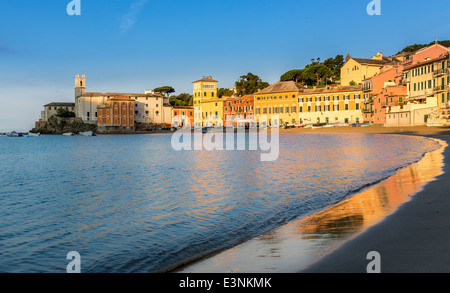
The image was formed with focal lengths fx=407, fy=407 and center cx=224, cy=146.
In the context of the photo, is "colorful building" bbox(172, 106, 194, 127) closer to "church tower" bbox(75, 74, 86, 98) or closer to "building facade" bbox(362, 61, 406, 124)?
"church tower" bbox(75, 74, 86, 98)

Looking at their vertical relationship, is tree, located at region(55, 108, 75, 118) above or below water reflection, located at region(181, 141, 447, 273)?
above

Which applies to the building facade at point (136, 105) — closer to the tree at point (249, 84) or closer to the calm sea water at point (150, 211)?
the tree at point (249, 84)

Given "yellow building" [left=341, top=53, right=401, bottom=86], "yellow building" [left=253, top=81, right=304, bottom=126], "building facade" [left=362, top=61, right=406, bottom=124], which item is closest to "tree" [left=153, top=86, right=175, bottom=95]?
"yellow building" [left=253, top=81, right=304, bottom=126]

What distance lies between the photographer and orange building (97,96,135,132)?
15738 centimetres

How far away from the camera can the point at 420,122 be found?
74062 mm

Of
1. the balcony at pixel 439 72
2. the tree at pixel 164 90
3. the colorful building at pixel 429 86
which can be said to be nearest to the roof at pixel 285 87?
the colorful building at pixel 429 86

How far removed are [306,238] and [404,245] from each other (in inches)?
90.8

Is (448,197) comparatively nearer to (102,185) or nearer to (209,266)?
(209,266)

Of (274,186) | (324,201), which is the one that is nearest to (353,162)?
(274,186)

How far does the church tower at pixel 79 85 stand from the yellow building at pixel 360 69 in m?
109

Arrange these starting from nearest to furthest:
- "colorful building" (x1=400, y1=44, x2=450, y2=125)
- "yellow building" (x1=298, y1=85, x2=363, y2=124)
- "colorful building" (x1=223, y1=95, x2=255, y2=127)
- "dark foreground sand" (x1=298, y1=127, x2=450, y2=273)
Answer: "dark foreground sand" (x1=298, y1=127, x2=450, y2=273) → "colorful building" (x1=400, y1=44, x2=450, y2=125) → "yellow building" (x1=298, y1=85, x2=363, y2=124) → "colorful building" (x1=223, y1=95, x2=255, y2=127)

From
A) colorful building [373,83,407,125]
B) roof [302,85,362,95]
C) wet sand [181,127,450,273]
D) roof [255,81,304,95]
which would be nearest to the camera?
wet sand [181,127,450,273]

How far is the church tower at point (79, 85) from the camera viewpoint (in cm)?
17262
